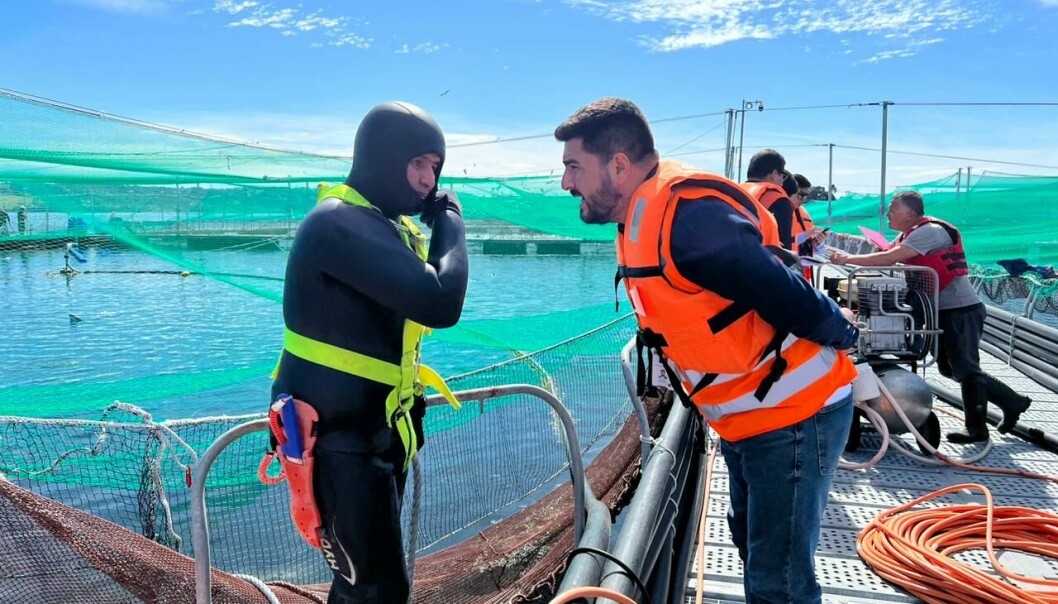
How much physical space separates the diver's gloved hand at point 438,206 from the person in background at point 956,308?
12.3ft

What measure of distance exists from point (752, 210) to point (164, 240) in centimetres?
743

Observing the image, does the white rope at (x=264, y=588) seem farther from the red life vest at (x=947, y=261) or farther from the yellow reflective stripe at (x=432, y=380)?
the red life vest at (x=947, y=261)

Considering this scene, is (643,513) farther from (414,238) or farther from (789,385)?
(414,238)

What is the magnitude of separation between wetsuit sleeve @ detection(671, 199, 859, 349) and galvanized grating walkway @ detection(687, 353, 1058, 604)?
5.52ft

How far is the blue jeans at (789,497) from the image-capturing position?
2.12 metres

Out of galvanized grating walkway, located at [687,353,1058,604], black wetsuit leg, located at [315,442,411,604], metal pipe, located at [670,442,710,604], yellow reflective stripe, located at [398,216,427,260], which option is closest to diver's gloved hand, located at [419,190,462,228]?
yellow reflective stripe, located at [398,216,427,260]

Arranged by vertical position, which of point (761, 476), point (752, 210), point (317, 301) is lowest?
point (761, 476)

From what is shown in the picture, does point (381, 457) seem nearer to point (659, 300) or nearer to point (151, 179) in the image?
point (659, 300)

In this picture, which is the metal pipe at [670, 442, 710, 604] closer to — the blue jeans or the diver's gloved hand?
the blue jeans

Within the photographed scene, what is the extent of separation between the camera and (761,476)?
7.11ft

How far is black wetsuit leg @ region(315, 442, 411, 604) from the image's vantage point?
196cm

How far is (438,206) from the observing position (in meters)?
2.21

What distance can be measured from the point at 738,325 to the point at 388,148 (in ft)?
3.55

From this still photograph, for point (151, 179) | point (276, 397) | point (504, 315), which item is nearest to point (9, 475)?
point (151, 179)
